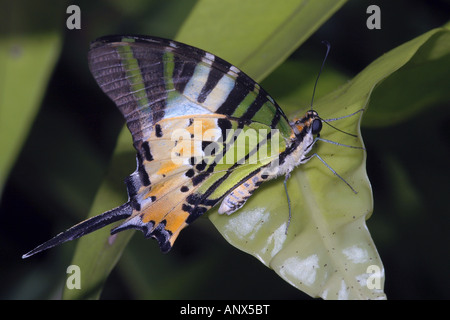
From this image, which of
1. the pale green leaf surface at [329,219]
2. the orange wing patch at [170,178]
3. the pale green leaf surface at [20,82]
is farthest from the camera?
the orange wing patch at [170,178]

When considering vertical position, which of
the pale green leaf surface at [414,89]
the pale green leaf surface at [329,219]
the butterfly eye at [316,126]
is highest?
the pale green leaf surface at [414,89]

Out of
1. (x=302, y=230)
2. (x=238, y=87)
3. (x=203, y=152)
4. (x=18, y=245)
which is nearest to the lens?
(x=302, y=230)

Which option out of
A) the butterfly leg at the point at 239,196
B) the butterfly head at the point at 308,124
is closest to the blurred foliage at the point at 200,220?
the butterfly head at the point at 308,124

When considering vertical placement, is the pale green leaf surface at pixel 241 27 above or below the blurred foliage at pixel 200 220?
above

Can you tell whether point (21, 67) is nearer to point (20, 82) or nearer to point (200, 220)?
point (20, 82)

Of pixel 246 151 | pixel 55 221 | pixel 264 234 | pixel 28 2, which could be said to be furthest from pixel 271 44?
pixel 55 221

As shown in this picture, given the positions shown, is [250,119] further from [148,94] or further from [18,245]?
[18,245]

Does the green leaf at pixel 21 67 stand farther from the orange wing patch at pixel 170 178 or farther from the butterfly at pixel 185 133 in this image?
the orange wing patch at pixel 170 178

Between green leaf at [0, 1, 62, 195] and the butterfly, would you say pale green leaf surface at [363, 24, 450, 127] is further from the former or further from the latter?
green leaf at [0, 1, 62, 195]
